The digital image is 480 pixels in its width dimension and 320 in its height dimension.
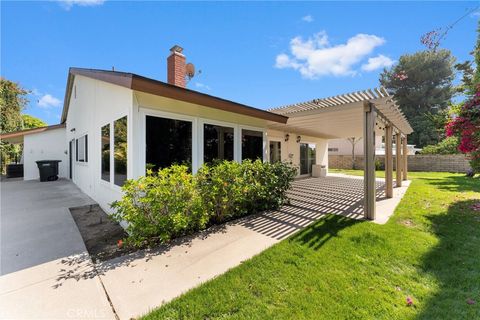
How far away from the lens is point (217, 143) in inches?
247

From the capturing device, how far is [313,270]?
305 cm

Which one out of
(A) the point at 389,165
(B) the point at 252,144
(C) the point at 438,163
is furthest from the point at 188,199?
(C) the point at 438,163

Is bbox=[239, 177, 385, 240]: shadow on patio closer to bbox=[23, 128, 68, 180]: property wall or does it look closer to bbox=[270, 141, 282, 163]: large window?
bbox=[270, 141, 282, 163]: large window

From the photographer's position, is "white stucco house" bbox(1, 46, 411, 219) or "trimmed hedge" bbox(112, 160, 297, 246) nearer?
"trimmed hedge" bbox(112, 160, 297, 246)

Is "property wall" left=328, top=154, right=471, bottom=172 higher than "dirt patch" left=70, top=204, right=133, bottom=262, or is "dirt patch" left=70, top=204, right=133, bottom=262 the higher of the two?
"property wall" left=328, top=154, right=471, bottom=172

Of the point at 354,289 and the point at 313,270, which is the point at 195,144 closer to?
the point at 313,270

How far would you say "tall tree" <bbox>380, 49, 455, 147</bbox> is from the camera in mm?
29517

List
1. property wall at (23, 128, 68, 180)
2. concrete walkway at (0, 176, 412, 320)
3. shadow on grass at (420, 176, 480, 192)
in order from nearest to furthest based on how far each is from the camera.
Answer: concrete walkway at (0, 176, 412, 320), shadow on grass at (420, 176, 480, 192), property wall at (23, 128, 68, 180)

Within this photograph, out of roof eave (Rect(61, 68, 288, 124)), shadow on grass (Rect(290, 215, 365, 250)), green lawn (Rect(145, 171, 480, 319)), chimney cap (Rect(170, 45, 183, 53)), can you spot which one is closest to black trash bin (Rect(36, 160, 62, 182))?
roof eave (Rect(61, 68, 288, 124))

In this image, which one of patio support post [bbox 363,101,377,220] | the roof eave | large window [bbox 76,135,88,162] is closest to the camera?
the roof eave

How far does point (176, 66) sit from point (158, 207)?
17.1ft

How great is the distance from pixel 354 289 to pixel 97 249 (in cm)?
413

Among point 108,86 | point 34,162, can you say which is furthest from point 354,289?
point 34,162

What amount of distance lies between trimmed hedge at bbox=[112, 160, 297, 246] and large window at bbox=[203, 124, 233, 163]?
30.8 inches
